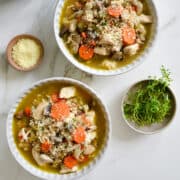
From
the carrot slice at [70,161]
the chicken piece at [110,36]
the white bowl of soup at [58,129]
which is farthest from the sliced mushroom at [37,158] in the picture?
the chicken piece at [110,36]

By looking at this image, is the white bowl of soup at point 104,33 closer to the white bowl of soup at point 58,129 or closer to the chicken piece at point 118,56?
the chicken piece at point 118,56

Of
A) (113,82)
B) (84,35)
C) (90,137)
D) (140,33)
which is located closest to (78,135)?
(90,137)

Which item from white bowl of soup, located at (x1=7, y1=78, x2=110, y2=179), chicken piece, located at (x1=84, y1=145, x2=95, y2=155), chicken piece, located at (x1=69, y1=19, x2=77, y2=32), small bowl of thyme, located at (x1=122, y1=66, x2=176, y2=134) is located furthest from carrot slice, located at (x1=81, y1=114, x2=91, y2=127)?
chicken piece, located at (x1=69, y1=19, x2=77, y2=32)

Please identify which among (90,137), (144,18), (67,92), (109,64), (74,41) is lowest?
(90,137)

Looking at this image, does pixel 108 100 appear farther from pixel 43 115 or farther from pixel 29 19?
pixel 29 19

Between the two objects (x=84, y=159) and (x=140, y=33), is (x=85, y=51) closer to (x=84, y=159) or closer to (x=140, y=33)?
(x=140, y=33)

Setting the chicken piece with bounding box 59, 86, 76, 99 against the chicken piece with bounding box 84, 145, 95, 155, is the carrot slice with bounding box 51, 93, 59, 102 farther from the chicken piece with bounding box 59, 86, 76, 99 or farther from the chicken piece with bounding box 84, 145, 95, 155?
the chicken piece with bounding box 84, 145, 95, 155
